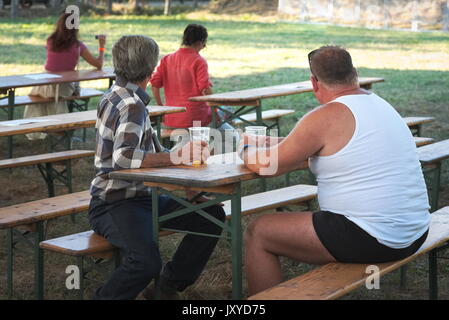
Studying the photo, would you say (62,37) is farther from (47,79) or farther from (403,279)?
(403,279)

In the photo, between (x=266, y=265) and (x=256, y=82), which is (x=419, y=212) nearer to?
(x=266, y=265)

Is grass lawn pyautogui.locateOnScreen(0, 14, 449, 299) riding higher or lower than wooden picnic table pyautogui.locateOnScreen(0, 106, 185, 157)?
lower

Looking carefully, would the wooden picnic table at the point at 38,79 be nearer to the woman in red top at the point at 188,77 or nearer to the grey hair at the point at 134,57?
the woman in red top at the point at 188,77

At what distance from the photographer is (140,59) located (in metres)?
3.65

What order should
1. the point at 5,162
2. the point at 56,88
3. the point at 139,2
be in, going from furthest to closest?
the point at 139,2
the point at 56,88
the point at 5,162

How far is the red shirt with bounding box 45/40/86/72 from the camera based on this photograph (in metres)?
8.35

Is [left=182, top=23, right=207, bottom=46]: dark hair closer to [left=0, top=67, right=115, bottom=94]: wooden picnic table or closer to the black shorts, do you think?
[left=0, top=67, right=115, bottom=94]: wooden picnic table

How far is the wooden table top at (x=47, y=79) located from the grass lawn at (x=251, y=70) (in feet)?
2.40

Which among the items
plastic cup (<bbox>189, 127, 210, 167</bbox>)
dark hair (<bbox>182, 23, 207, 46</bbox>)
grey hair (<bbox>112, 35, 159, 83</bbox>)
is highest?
grey hair (<bbox>112, 35, 159, 83</bbox>)

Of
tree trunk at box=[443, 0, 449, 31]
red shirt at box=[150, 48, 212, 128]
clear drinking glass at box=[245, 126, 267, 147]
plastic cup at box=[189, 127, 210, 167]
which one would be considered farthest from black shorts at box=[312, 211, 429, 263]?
tree trunk at box=[443, 0, 449, 31]

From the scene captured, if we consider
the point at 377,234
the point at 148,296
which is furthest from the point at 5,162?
the point at 377,234

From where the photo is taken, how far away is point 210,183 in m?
3.17

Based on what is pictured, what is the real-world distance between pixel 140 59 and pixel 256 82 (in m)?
9.08

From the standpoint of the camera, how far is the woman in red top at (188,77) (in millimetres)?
6887
